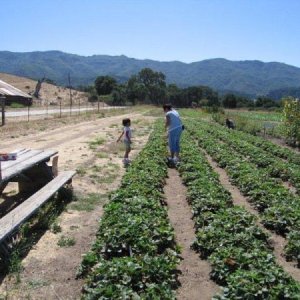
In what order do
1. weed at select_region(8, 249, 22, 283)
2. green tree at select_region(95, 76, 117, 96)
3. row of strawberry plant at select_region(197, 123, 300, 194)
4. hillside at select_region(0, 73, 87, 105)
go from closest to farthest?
weed at select_region(8, 249, 22, 283), row of strawberry plant at select_region(197, 123, 300, 194), hillside at select_region(0, 73, 87, 105), green tree at select_region(95, 76, 117, 96)

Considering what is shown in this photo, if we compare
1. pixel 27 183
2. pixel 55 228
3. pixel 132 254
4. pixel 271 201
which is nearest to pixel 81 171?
pixel 27 183

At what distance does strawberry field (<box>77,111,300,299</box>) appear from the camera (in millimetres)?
4926

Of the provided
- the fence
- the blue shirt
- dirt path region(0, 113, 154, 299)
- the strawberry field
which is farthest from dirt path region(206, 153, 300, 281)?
the fence

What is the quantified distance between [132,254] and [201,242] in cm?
138

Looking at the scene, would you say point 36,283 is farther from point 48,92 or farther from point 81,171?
point 48,92

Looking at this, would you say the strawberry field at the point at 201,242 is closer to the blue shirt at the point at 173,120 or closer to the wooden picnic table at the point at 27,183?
the wooden picnic table at the point at 27,183

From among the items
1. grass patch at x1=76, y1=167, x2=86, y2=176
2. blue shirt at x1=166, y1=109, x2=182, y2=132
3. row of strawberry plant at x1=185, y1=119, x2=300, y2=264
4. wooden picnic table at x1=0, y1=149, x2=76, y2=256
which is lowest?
grass patch at x1=76, y1=167, x2=86, y2=176

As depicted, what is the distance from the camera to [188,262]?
251 inches

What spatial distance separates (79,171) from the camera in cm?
1272

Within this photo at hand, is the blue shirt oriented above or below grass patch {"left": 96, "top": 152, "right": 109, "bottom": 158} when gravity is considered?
above

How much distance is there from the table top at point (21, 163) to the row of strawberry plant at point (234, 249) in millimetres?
3266

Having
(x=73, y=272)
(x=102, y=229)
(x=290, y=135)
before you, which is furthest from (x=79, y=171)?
(x=290, y=135)

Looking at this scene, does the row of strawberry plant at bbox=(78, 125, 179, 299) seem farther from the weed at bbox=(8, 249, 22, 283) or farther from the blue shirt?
the blue shirt

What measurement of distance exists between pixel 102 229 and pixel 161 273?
181cm
